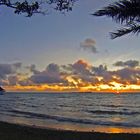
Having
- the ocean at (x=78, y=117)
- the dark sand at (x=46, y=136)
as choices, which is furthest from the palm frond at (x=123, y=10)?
the ocean at (x=78, y=117)

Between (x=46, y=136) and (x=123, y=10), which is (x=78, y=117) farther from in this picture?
(x=123, y=10)

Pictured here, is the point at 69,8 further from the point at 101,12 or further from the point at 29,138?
the point at 29,138

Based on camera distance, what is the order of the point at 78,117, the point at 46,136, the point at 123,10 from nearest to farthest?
the point at 123,10 < the point at 46,136 < the point at 78,117

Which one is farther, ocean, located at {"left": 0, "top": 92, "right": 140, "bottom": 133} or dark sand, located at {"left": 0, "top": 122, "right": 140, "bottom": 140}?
ocean, located at {"left": 0, "top": 92, "right": 140, "bottom": 133}

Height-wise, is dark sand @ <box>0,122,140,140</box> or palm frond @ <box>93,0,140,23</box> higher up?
palm frond @ <box>93,0,140,23</box>

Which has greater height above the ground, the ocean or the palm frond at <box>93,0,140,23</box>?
the palm frond at <box>93,0,140,23</box>

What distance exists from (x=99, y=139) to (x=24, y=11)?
6867 mm

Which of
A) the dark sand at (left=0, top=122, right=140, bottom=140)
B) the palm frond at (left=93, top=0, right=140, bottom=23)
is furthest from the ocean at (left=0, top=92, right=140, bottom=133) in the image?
the palm frond at (left=93, top=0, right=140, bottom=23)

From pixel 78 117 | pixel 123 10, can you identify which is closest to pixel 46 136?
pixel 123 10

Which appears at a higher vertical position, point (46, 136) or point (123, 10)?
point (123, 10)

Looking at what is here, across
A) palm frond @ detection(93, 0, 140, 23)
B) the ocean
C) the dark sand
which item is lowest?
the ocean

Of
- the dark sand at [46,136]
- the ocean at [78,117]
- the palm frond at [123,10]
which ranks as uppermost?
the palm frond at [123,10]

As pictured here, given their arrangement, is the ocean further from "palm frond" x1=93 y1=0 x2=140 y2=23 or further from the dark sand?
"palm frond" x1=93 y1=0 x2=140 y2=23

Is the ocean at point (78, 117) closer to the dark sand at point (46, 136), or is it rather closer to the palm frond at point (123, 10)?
the dark sand at point (46, 136)
